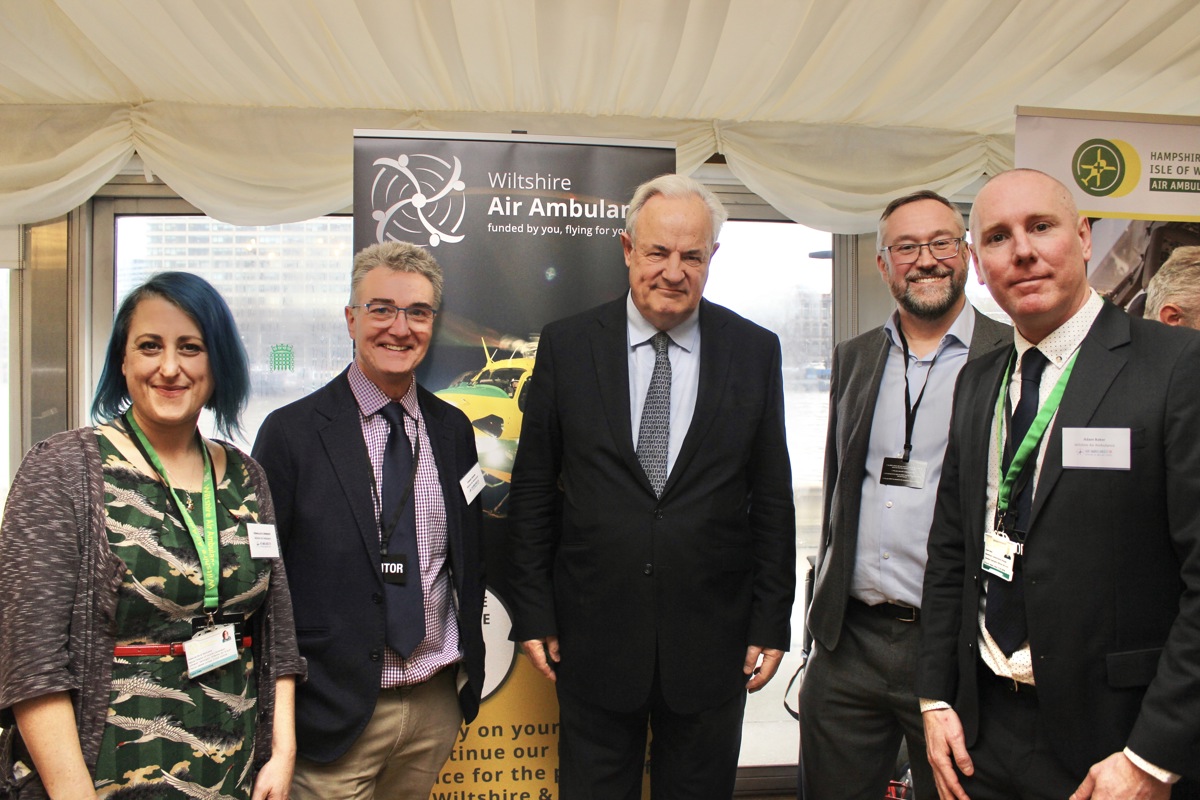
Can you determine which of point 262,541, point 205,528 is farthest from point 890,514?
point 205,528

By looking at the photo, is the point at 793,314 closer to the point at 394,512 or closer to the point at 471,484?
the point at 471,484

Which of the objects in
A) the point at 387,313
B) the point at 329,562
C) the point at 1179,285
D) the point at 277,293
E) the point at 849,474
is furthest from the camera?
the point at 277,293

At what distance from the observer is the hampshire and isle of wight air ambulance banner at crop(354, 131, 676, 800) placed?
8.03ft

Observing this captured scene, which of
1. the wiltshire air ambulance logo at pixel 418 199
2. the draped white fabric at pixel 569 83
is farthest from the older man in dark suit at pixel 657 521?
the draped white fabric at pixel 569 83

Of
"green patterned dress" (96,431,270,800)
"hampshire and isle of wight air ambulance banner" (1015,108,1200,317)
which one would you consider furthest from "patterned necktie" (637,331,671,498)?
"hampshire and isle of wight air ambulance banner" (1015,108,1200,317)

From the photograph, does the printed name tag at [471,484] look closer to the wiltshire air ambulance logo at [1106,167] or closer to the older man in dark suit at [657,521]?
the older man in dark suit at [657,521]

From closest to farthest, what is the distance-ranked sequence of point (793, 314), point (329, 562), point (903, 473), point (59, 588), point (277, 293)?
1. point (59, 588)
2. point (329, 562)
3. point (903, 473)
4. point (277, 293)
5. point (793, 314)

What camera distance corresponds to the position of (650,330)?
204 centimetres

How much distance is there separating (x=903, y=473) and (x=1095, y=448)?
0.67m

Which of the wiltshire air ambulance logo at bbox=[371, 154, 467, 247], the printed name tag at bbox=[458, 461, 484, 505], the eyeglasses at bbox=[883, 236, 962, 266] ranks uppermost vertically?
the wiltshire air ambulance logo at bbox=[371, 154, 467, 247]

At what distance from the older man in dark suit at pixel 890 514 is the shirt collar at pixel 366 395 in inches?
49.6

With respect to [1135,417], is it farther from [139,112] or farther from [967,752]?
[139,112]

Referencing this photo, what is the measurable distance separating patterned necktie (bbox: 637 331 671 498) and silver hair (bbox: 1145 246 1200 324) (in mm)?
1856

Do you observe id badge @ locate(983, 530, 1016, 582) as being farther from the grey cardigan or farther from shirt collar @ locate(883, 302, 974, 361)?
the grey cardigan
